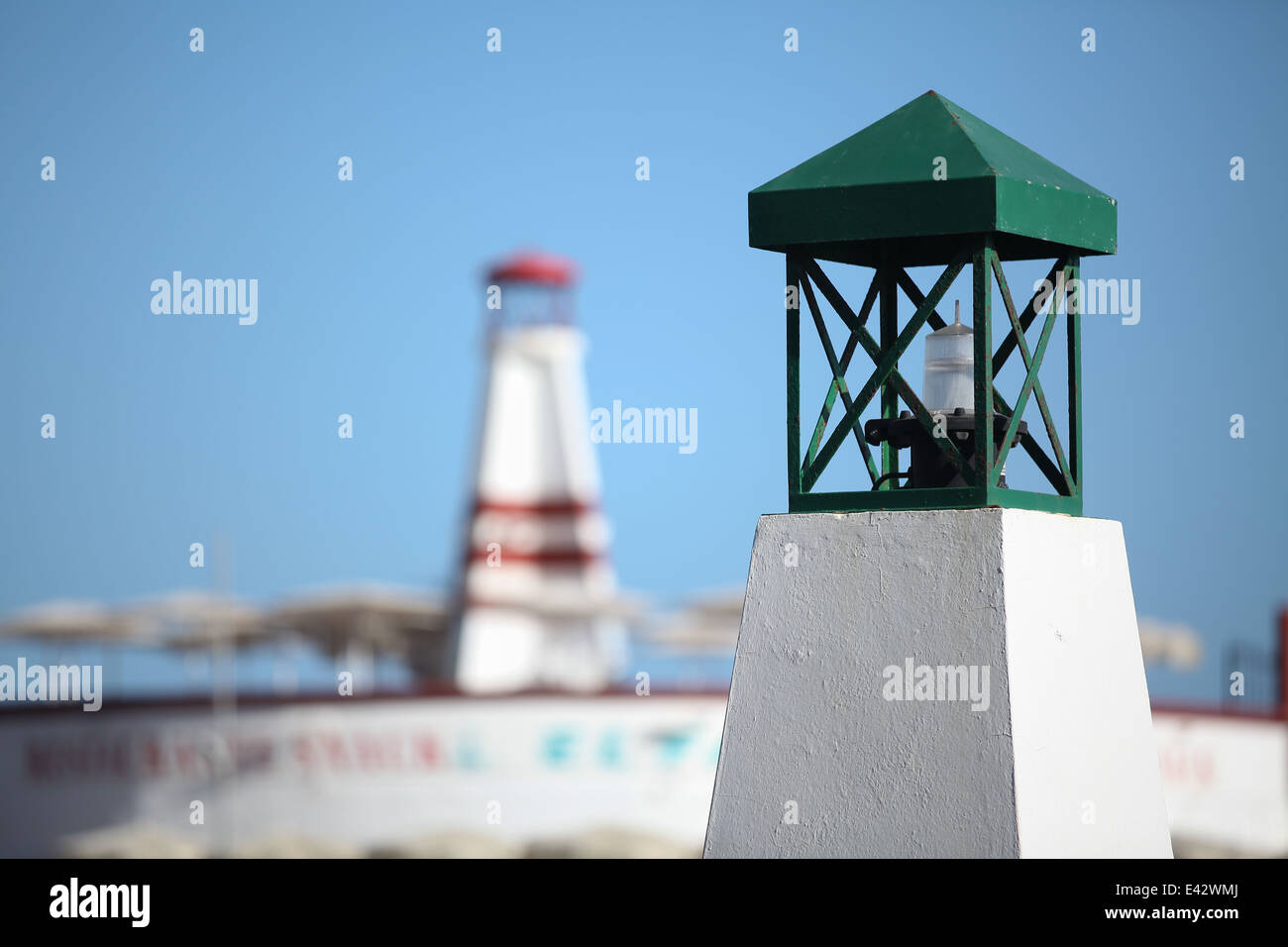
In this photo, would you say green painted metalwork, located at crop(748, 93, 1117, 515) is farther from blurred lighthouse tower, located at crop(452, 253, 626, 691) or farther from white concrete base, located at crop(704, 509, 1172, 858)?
blurred lighthouse tower, located at crop(452, 253, 626, 691)

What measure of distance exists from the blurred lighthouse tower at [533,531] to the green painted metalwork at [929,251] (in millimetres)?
27316

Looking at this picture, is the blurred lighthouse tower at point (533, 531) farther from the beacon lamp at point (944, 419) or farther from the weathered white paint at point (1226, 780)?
the beacon lamp at point (944, 419)

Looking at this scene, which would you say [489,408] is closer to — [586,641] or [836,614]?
[586,641]

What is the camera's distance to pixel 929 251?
705 cm

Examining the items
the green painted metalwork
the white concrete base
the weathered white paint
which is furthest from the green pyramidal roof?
the weathered white paint

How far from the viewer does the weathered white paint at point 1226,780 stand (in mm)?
29609

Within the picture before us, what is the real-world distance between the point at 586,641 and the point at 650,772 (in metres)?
6.42

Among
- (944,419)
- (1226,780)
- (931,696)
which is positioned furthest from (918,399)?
(1226,780)

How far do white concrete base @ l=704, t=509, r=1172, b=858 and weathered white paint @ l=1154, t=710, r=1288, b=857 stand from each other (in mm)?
23389

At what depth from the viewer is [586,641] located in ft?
116

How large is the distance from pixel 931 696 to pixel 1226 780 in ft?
85.3

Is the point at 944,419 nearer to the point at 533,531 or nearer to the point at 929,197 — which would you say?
the point at 929,197
